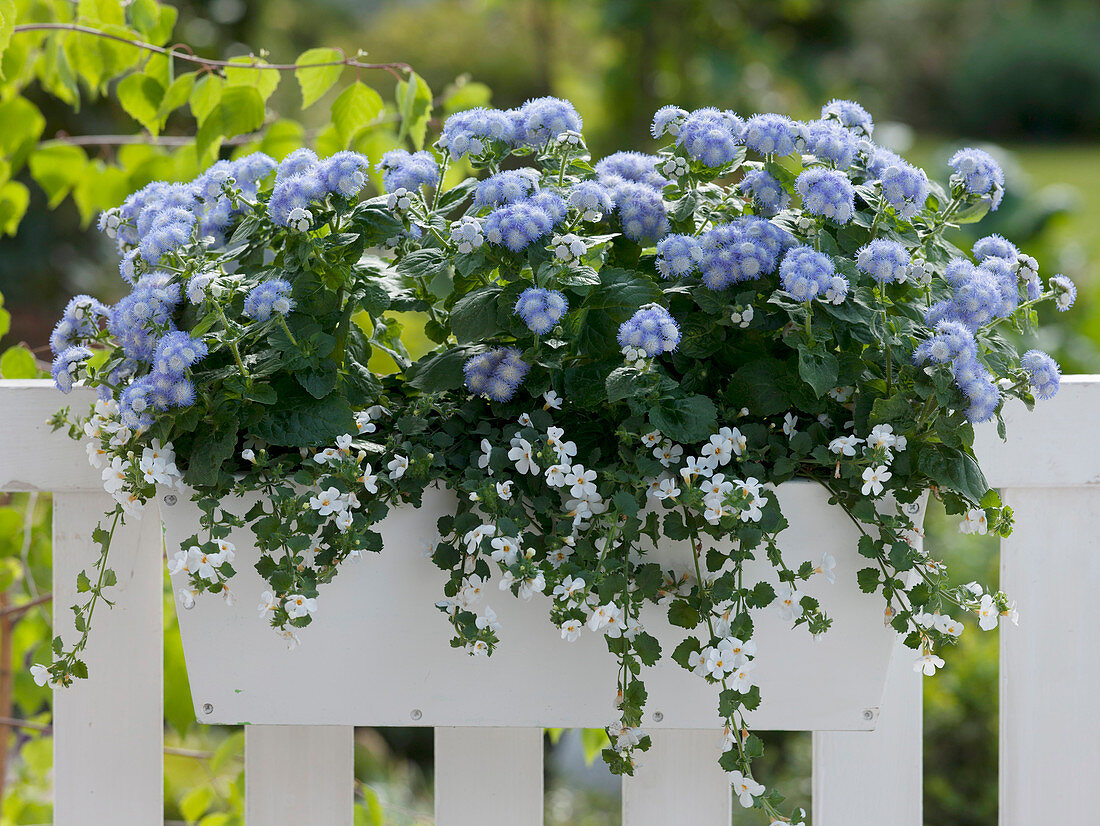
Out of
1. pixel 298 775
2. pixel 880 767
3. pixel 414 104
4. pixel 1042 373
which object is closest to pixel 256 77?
pixel 414 104

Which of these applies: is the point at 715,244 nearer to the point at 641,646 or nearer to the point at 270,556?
the point at 641,646

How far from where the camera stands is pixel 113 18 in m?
1.15

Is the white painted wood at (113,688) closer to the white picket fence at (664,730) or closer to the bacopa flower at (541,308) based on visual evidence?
the white picket fence at (664,730)

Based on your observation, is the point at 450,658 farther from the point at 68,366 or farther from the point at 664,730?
the point at 68,366

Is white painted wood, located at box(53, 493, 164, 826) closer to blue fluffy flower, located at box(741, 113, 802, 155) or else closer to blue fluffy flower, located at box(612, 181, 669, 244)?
blue fluffy flower, located at box(612, 181, 669, 244)

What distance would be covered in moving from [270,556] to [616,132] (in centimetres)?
356

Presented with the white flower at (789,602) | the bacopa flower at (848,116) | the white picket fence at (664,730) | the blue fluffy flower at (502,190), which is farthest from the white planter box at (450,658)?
the bacopa flower at (848,116)

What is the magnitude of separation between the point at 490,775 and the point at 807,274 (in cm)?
53

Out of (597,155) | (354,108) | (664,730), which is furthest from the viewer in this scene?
(597,155)

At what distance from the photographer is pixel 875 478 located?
0.74m

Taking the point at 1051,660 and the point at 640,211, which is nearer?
the point at 640,211

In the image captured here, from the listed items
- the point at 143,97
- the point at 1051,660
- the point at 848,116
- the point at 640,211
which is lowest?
the point at 1051,660

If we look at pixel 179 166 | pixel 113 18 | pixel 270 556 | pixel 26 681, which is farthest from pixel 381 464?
pixel 26 681

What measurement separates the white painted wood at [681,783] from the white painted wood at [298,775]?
0.86ft
